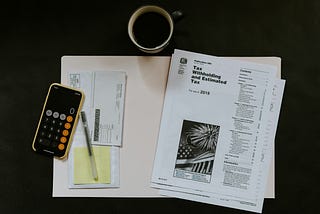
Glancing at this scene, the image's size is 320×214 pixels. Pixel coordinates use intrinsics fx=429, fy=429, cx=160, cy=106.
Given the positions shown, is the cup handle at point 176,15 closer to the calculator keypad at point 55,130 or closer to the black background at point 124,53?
the black background at point 124,53

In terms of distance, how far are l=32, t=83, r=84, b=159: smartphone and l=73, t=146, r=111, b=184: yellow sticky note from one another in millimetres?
27

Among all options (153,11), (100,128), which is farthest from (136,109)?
(153,11)

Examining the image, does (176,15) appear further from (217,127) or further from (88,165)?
(88,165)

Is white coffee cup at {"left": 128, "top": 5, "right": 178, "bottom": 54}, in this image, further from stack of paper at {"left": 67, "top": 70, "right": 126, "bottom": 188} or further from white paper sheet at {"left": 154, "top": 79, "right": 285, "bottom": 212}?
white paper sheet at {"left": 154, "top": 79, "right": 285, "bottom": 212}

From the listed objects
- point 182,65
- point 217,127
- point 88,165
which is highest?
point 182,65

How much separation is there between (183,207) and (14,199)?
324mm

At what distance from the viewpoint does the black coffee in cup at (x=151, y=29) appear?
31.0 inches

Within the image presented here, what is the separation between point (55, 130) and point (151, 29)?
0.27m

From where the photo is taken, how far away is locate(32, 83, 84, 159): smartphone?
818 mm

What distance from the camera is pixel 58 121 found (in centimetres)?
82

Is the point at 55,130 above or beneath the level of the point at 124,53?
beneath

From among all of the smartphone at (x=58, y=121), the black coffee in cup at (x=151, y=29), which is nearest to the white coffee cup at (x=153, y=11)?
the black coffee in cup at (x=151, y=29)

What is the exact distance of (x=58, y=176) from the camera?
82 cm

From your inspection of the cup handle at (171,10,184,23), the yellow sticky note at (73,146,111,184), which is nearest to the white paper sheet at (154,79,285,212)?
the yellow sticky note at (73,146,111,184)
